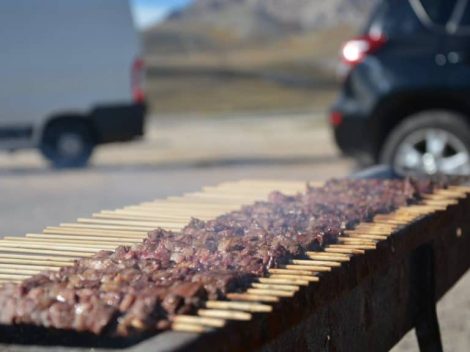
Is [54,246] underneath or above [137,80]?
underneath

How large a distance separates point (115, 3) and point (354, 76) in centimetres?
610

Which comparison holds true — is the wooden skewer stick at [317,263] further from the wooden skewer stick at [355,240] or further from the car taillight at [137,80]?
the car taillight at [137,80]

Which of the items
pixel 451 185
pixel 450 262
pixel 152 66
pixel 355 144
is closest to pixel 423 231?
pixel 450 262

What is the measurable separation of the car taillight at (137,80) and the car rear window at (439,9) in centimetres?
627

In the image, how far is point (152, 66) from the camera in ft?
275

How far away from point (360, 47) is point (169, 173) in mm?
4775

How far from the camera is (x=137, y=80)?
48.9ft

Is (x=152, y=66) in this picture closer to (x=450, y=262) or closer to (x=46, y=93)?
(x=46, y=93)

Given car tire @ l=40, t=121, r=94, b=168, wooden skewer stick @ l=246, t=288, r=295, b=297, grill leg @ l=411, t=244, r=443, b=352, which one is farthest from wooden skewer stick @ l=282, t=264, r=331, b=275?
car tire @ l=40, t=121, r=94, b=168

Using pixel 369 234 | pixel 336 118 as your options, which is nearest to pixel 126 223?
pixel 369 234

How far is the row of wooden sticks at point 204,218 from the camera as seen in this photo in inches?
104

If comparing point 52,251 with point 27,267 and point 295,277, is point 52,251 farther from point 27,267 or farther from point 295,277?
point 295,277

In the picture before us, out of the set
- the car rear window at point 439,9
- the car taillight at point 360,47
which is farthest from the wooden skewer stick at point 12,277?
the car rear window at point 439,9

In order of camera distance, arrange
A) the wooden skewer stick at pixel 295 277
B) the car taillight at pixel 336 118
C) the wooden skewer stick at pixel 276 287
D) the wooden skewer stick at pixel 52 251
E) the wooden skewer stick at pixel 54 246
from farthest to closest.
Answer: 1. the car taillight at pixel 336 118
2. the wooden skewer stick at pixel 54 246
3. the wooden skewer stick at pixel 52 251
4. the wooden skewer stick at pixel 295 277
5. the wooden skewer stick at pixel 276 287
